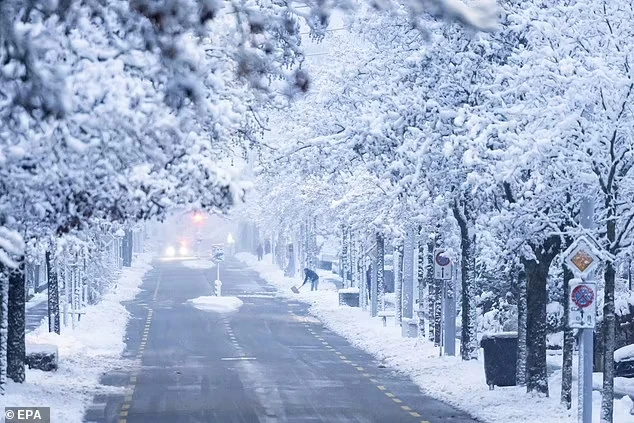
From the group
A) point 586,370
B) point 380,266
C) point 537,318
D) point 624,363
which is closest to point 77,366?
point 537,318

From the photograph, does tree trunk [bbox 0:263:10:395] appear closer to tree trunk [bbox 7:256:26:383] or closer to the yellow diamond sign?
tree trunk [bbox 7:256:26:383]

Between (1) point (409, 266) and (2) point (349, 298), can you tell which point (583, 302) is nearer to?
(1) point (409, 266)

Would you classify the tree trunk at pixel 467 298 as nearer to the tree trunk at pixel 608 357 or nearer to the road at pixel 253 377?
the road at pixel 253 377

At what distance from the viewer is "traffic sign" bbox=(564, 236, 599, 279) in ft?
56.8

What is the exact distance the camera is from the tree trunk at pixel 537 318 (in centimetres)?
2325

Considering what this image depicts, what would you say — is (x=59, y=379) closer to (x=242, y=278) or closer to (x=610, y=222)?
(x=610, y=222)

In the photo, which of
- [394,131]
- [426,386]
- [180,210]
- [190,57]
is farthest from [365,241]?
[190,57]

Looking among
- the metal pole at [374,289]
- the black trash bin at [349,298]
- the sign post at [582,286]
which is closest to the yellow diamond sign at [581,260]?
the sign post at [582,286]

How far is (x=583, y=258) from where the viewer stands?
17.4 m

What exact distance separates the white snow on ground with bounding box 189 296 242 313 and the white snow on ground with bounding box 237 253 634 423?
741cm

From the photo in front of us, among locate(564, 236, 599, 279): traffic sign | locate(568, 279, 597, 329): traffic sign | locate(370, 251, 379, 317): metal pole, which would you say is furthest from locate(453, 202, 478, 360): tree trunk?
locate(370, 251, 379, 317): metal pole

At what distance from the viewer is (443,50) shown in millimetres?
22766

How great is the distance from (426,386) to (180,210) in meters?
12.4

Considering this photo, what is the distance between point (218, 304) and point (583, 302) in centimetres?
4235
